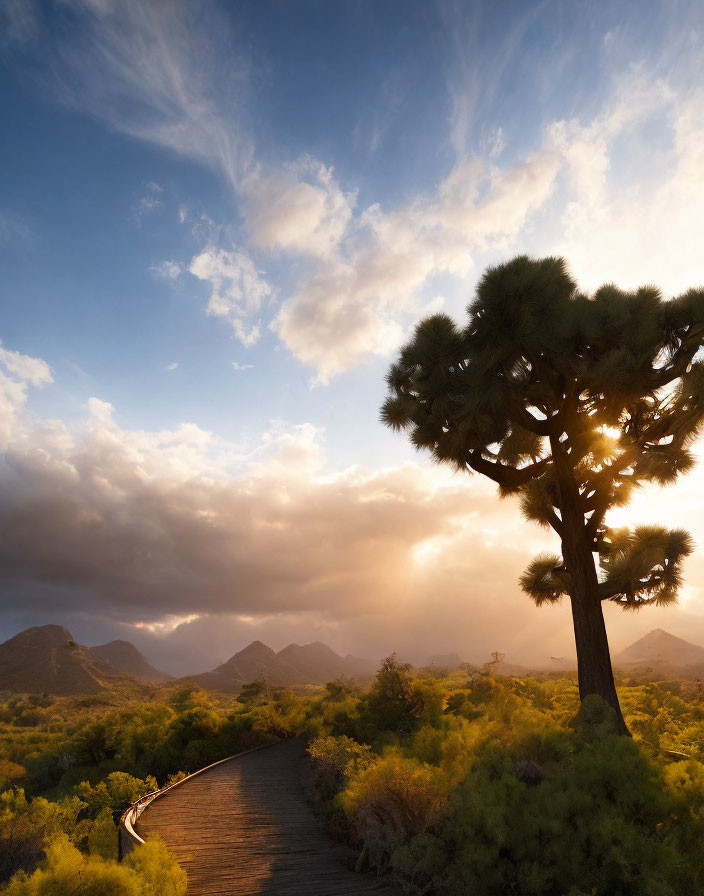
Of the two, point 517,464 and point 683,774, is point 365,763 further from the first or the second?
point 517,464

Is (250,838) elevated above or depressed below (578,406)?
below

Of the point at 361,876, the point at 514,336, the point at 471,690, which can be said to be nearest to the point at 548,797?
the point at 361,876

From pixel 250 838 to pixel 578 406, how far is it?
36.7 ft

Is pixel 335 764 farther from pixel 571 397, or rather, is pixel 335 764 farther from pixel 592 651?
pixel 571 397

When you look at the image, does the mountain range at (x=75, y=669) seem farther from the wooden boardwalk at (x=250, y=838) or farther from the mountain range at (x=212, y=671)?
the wooden boardwalk at (x=250, y=838)

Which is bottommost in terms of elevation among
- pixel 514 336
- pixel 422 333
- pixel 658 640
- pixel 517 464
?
pixel 658 640

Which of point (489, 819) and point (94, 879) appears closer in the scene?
point (94, 879)

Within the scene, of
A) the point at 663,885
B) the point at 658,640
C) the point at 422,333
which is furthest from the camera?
the point at 658,640

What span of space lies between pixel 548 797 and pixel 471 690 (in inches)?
567

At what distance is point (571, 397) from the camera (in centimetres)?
1207

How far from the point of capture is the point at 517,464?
14555 mm

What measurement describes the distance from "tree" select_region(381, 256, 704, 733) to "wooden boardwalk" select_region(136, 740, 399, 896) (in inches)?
262

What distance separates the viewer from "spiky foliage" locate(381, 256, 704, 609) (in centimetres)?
1075

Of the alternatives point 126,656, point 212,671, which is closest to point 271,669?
point 212,671
